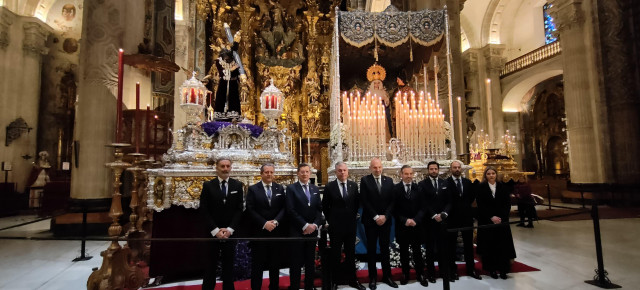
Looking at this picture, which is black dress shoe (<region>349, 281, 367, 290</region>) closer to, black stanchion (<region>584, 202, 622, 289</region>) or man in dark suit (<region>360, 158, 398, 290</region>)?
man in dark suit (<region>360, 158, 398, 290</region>)

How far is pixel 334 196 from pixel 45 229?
8045 mm

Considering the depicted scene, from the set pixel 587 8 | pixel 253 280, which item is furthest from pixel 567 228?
pixel 587 8

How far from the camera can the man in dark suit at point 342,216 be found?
4.14 metres

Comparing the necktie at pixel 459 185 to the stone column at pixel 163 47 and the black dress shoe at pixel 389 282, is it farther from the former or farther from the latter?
the stone column at pixel 163 47

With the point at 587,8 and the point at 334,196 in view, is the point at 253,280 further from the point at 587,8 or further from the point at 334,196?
the point at 587,8

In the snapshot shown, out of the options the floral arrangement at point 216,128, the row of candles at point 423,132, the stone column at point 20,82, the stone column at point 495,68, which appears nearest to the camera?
the floral arrangement at point 216,128

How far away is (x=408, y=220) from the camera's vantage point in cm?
426

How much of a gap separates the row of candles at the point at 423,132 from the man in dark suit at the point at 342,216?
2265mm

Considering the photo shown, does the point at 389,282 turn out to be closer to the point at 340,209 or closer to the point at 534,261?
the point at 340,209

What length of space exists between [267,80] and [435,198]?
963 centimetres

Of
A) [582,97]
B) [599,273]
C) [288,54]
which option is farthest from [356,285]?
[582,97]

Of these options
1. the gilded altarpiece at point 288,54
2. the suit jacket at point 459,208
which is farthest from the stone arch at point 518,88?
the suit jacket at point 459,208

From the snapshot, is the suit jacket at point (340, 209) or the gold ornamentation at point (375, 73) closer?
the suit jacket at point (340, 209)

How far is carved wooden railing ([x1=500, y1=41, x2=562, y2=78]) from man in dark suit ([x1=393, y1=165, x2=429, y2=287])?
704 inches
